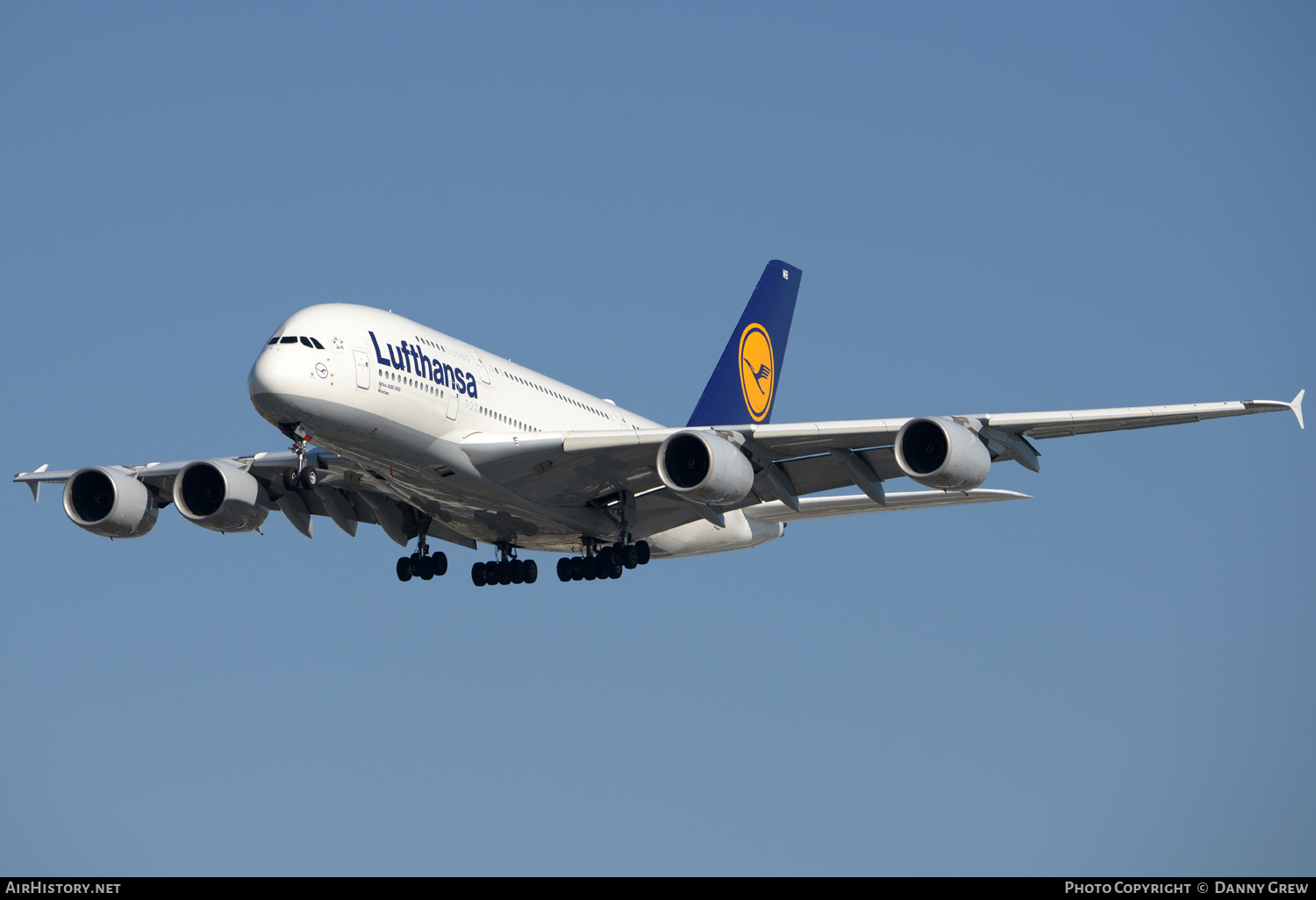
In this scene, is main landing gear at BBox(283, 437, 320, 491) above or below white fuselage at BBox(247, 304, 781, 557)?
below

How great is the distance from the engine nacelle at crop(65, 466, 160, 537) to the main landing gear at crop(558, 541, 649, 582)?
Answer: 1031cm

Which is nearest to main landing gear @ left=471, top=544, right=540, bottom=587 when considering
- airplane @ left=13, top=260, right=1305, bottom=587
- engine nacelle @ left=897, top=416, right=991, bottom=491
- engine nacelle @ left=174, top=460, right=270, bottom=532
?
airplane @ left=13, top=260, right=1305, bottom=587

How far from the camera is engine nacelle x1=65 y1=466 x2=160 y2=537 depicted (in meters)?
34.4

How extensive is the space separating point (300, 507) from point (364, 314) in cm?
818

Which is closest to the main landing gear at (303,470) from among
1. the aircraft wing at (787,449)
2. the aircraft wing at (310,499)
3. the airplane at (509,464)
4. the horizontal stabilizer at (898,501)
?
the airplane at (509,464)

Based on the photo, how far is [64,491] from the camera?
3472 cm

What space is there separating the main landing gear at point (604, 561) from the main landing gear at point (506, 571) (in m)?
1.18

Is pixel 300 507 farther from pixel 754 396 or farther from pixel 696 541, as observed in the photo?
pixel 754 396

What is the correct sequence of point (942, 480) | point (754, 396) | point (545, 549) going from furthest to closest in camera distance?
point (754, 396)
point (545, 549)
point (942, 480)

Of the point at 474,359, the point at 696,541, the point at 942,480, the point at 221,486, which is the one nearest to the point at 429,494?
the point at 474,359

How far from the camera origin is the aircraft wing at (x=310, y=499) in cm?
3409

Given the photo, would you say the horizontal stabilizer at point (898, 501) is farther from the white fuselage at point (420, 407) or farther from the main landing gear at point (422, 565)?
the main landing gear at point (422, 565)

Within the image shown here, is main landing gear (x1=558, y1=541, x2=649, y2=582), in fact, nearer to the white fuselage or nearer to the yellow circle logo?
the white fuselage

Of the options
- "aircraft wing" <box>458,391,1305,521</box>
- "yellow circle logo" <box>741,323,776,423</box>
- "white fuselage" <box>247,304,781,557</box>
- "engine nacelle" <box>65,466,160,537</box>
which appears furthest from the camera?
"yellow circle logo" <box>741,323,776,423</box>
